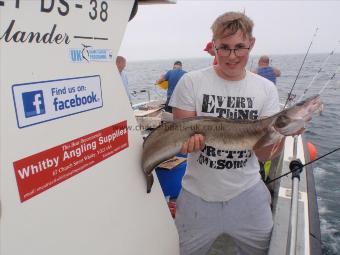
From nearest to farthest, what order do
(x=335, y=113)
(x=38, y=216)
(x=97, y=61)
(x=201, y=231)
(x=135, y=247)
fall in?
1. (x=38, y=216)
2. (x=97, y=61)
3. (x=135, y=247)
4. (x=201, y=231)
5. (x=335, y=113)

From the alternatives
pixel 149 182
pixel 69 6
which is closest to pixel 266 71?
pixel 149 182

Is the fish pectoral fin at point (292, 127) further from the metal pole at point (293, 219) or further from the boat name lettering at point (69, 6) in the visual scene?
the boat name lettering at point (69, 6)

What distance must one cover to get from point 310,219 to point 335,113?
15098mm

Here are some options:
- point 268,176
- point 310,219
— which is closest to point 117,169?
point 310,219

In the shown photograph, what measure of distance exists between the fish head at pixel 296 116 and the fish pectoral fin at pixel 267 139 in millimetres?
60

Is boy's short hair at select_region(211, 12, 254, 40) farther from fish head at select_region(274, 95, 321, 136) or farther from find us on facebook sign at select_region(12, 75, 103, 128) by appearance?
find us on facebook sign at select_region(12, 75, 103, 128)

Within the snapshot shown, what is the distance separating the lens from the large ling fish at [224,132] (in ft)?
7.87

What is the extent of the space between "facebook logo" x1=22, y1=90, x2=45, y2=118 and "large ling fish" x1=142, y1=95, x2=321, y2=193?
3.27 feet

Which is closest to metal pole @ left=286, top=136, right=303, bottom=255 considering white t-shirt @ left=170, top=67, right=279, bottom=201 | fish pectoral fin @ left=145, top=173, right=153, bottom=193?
white t-shirt @ left=170, top=67, right=279, bottom=201

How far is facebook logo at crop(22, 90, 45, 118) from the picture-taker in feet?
4.56

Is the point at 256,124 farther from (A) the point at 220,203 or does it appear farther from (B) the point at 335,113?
(B) the point at 335,113

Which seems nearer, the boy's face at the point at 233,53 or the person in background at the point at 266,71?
the boy's face at the point at 233,53

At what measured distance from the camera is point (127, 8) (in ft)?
6.72

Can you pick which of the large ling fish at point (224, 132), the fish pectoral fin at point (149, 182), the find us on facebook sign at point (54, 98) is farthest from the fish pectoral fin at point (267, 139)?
the find us on facebook sign at point (54, 98)
